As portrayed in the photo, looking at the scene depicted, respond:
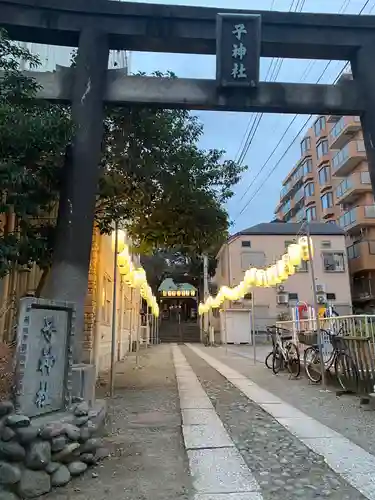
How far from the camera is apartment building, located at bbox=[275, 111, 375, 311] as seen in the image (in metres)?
27.0

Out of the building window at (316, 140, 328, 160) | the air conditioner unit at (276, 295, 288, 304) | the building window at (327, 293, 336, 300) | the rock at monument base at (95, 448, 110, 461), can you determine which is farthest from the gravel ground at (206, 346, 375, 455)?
the building window at (316, 140, 328, 160)

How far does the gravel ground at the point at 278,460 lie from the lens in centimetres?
304

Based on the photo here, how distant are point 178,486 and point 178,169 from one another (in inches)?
209

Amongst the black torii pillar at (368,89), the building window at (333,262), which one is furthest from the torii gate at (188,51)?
the building window at (333,262)

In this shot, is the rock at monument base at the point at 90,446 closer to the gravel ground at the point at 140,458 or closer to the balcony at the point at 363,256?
the gravel ground at the point at 140,458

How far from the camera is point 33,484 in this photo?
9.78 feet

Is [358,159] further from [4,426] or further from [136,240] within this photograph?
[4,426]

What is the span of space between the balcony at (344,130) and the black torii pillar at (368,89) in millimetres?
23186

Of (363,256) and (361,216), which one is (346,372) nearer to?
(361,216)

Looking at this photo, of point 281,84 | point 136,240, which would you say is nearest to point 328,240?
point 136,240

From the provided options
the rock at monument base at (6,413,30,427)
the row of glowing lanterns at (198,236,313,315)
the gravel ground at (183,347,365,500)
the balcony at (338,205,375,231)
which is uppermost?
the balcony at (338,205,375,231)

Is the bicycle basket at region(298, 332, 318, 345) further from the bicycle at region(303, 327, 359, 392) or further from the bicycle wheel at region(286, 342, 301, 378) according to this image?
the bicycle wheel at region(286, 342, 301, 378)

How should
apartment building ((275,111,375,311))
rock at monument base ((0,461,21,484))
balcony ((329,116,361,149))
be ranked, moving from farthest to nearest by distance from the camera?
balcony ((329,116,361,149)) → apartment building ((275,111,375,311)) → rock at monument base ((0,461,21,484))

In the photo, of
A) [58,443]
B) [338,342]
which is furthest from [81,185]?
[338,342]
